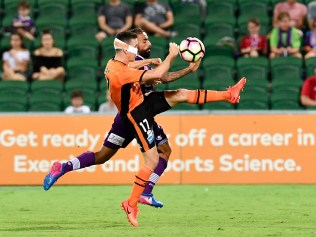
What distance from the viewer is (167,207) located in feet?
39.4

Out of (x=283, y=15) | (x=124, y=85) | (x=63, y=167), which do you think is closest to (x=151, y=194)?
(x=63, y=167)

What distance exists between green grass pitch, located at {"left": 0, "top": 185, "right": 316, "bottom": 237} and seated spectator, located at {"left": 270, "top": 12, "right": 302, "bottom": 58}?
3864mm

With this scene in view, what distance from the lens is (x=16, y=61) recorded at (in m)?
18.0

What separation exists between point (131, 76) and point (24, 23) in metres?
9.39

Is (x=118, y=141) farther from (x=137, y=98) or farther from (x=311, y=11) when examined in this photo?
(x=311, y=11)

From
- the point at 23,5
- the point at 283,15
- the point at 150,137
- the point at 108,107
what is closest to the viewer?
the point at 150,137

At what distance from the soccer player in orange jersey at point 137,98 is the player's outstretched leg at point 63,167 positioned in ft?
2.94

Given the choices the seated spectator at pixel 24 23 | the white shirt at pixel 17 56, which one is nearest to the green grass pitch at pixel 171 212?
the white shirt at pixel 17 56

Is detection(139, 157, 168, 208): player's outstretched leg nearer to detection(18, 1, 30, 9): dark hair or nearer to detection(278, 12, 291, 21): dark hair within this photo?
detection(278, 12, 291, 21): dark hair

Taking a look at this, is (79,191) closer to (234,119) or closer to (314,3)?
(234,119)

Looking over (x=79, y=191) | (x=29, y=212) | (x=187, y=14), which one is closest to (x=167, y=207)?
(x=29, y=212)

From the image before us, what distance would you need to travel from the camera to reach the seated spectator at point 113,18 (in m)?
18.8

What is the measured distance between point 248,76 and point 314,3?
2135 mm

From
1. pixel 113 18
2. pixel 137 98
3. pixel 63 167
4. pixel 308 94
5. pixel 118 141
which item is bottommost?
pixel 63 167
